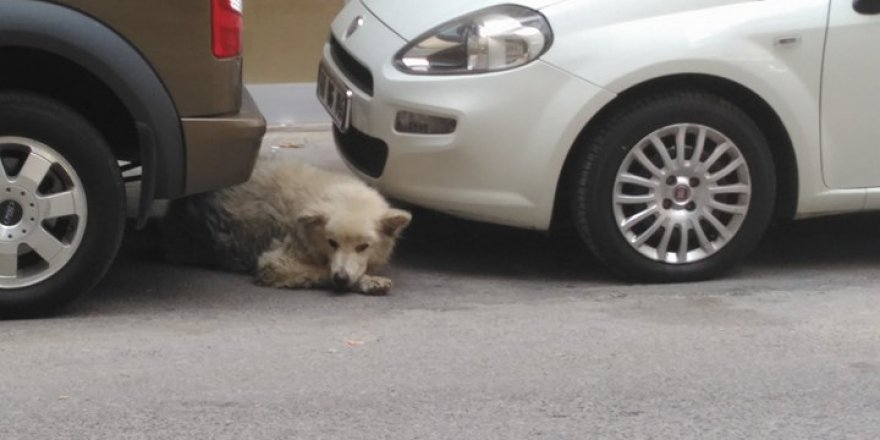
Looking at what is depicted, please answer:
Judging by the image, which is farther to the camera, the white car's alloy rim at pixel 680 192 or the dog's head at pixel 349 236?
the white car's alloy rim at pixel 680 192

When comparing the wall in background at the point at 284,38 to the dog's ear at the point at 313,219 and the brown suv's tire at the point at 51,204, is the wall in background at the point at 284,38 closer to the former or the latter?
the dog's ear at the point at 313,219

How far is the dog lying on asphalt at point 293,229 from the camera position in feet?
18.1

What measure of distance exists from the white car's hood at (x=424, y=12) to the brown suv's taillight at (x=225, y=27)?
2.98 feet

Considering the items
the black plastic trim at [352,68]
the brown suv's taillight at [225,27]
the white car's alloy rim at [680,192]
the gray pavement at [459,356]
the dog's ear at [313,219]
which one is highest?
the brown suv's taillight at [225,27]

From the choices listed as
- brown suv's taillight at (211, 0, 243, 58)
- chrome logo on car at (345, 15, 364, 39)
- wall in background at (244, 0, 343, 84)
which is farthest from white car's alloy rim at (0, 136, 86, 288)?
wall in background at (244, 0, 343, 84)

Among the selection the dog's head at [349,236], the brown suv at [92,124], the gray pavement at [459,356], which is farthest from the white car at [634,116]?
the brown suv at [92,124]

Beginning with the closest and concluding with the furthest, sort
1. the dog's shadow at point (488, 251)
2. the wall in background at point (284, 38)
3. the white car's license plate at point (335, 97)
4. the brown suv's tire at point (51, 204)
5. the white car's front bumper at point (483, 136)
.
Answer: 1. the brown suv's tire at point (51, 204)
2. the white car's front bumper at point (483, 136)
3. the white car's license plate at point (335, 97)
4. the dog's shadow at point (488, 251)
5. the wall in background at point (284, 38)

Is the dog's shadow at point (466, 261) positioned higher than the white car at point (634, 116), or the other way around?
the white car at point (634, 116)

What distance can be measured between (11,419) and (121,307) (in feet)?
4.17

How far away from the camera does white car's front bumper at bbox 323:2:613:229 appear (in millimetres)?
5441

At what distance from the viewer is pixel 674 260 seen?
225 inches

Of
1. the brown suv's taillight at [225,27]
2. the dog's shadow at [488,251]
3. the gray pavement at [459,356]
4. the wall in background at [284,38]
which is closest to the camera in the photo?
the gray pavement at [459,356]

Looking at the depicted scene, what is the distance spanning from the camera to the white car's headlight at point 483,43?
5480mm

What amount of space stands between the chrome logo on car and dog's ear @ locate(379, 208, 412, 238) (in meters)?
1.05
